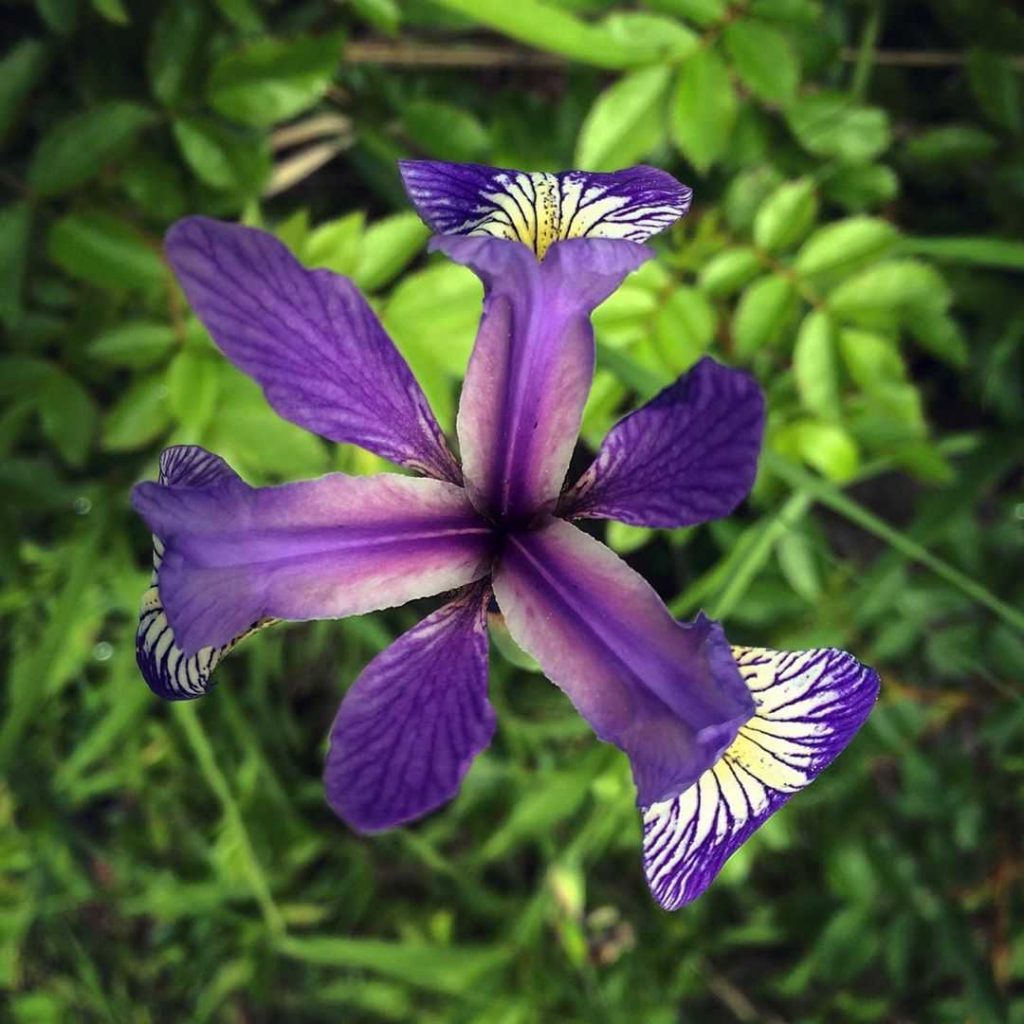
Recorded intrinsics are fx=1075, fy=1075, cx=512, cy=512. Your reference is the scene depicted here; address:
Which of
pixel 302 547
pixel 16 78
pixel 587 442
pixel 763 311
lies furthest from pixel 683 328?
pixel 16 78

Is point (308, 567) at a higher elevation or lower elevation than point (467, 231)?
lower

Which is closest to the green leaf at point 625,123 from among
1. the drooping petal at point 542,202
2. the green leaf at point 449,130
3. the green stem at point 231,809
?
the green leaf at point 449,130

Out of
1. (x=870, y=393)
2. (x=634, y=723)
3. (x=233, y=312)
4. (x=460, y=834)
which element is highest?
(x=233, y=312)

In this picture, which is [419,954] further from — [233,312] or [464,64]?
[464,64]

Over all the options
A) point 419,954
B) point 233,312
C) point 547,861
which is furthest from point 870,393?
point 419,954

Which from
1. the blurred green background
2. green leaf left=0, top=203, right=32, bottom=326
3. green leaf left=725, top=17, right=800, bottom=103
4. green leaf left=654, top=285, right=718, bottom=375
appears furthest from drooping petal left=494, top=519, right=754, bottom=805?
green leaf left=0, top=203, right=32, bottom=326

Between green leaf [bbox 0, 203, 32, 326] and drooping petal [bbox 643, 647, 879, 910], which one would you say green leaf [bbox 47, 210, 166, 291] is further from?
drooping petal [bbox 643, 647, 879, 910]
